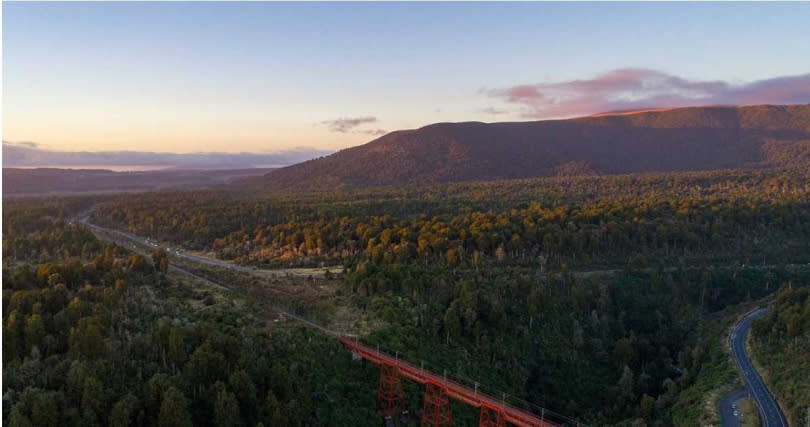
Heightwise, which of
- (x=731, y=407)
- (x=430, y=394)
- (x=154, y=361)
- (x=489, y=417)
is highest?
(x=154, y=361)

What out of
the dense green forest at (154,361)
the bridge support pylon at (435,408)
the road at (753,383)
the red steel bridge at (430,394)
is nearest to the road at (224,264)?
the dense green forest at (154,361)

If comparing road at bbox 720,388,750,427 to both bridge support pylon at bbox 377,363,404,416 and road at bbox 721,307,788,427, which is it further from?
bridge support pylon at bbox 377,363,404,416

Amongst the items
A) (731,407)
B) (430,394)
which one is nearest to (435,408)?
(430,394)

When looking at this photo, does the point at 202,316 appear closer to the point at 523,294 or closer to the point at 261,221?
the point at 523,294

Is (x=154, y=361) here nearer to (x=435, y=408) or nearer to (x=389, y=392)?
(x=389, y=392)

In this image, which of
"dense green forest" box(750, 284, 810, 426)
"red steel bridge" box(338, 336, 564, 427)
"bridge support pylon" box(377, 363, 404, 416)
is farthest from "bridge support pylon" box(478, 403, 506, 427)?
"dense green forest" box(750, 284, 810, 426)

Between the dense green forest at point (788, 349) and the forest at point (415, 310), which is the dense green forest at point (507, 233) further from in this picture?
the dense green forest at point (788, 349)
